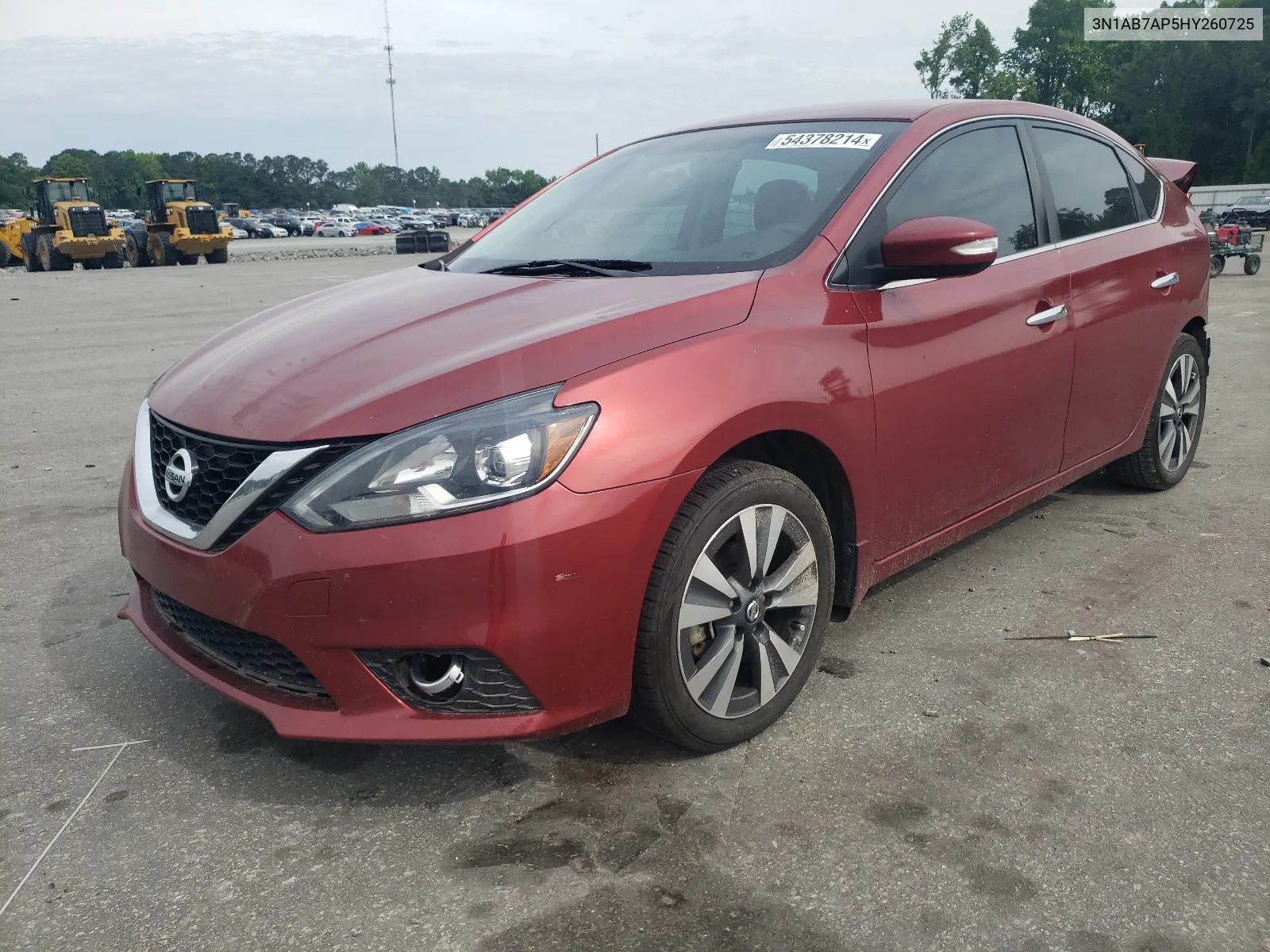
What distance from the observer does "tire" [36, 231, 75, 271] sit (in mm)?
28344

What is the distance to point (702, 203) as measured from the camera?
3.22m

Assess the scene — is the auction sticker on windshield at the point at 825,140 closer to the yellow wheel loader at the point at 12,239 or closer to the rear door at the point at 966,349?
the rear door at the point at 966,349

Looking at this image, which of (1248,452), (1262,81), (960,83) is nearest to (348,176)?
(960,83)

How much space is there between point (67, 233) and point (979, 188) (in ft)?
99.7

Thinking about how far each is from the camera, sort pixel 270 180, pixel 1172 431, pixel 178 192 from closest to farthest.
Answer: pixel 1172 431
pixel 178 192
pixel 270 180

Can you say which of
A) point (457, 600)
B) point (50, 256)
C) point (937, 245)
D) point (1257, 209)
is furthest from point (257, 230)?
point (457, 600)

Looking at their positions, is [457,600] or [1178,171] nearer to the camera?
[457,600]

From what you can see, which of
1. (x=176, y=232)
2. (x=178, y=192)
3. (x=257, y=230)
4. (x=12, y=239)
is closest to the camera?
(x=176, y=232)

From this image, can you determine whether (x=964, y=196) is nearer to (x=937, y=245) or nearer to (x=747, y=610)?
(x=937, y=245)

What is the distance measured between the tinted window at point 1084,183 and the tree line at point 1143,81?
55.4 meters

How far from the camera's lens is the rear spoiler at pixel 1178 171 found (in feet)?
16.3

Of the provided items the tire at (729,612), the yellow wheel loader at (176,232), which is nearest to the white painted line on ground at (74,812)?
the tire at (729,612)

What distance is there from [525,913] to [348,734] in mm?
530

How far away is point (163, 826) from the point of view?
2.35 meters
